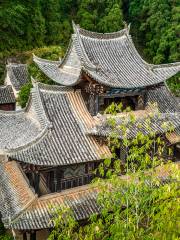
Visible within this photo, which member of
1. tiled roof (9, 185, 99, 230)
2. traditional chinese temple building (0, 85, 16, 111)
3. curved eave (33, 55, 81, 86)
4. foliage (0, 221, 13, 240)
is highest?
curved eave (33, 55, 81, 86)

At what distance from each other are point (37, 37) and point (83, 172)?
44856 millimetres

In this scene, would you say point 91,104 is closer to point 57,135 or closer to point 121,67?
point 57,135

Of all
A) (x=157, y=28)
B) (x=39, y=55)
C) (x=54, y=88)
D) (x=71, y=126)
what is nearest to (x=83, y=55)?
(x=54, y=88)

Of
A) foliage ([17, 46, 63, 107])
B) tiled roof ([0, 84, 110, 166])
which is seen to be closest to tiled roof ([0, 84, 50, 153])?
tiled roof ([0, 84, 110, 166])

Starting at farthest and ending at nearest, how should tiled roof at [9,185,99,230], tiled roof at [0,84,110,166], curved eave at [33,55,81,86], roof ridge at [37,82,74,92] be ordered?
1. curved eave at [33,55,81,86]
2. roof ridge at [37,82,74,92]
3. tiled roof at [0,84,110,166]
4. tiled roof at [9,185,99,230]

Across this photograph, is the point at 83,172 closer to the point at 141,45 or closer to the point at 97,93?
the point at 97,93

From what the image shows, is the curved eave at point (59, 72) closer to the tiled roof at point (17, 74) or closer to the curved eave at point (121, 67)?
the curved eave at point (121, 67)

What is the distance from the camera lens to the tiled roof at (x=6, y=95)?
44.0 m

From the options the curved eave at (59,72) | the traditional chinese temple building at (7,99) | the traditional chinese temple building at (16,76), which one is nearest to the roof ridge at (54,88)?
the curved eave at (59,72)

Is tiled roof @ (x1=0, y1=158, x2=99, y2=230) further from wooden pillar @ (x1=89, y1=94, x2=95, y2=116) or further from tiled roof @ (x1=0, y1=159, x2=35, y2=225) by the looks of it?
wooden pillar @ (x1=89, y1=94, x2=95, y2=116)

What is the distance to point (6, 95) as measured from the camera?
147 feet

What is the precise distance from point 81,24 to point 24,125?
5302 centimetres

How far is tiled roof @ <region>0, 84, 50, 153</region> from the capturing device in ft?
70.6

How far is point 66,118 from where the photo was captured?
22516 millimetres
